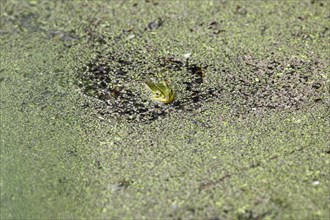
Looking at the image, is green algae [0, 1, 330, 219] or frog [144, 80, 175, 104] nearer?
green algae [0, 1, 330, 219]

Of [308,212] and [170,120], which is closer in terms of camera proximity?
[308,212]

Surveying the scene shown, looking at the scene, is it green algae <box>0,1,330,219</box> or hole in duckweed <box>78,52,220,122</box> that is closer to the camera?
green algae <box>0,1,330,219</box>

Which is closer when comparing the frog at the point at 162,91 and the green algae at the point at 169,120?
the green algae at the point at 169,120

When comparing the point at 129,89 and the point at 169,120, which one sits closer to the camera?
the point at 169,120

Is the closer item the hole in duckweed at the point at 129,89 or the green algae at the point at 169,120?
the green algae at the point at 169,120

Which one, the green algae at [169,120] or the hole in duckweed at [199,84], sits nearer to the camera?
the green algae at [169,120]

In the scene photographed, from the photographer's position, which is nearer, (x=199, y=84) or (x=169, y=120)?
(x=169, y=120)

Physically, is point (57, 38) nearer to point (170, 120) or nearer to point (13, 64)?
point (13, 64)

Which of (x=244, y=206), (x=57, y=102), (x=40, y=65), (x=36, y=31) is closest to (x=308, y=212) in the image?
(x=244, y=206)
